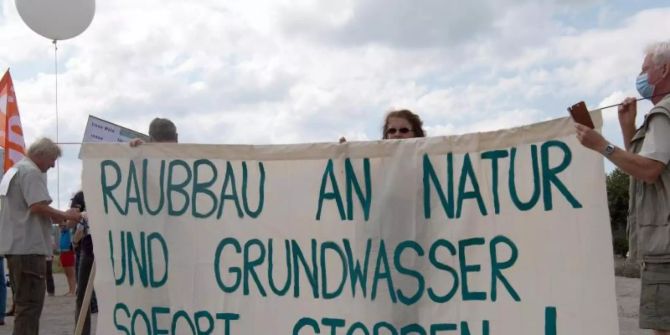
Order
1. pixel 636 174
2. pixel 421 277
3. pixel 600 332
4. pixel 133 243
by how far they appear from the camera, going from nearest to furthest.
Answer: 1. pixel 636 174
2. pixel 600 332
3. pixel 421 277
4. pixel 133 243

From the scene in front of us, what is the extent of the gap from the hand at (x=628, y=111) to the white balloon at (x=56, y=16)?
525 centimetres

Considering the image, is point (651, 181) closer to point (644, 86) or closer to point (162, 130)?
point (644, 86)

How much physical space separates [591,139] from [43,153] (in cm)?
402

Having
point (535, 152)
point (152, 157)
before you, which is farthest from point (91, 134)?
point (535, 152)

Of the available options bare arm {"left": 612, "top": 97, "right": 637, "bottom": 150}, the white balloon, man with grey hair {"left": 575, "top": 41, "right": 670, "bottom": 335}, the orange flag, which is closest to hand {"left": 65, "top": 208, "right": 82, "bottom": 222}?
the white balloon

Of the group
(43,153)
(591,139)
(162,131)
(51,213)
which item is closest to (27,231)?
(51,213)

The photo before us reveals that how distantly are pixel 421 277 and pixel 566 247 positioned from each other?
2.27ft

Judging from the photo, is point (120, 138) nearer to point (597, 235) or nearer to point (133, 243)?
point (133, 243)

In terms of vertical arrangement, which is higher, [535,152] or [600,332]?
[535,152]

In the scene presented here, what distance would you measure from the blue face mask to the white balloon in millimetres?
5293

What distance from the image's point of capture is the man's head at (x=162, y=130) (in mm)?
4883

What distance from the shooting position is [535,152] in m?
3.50

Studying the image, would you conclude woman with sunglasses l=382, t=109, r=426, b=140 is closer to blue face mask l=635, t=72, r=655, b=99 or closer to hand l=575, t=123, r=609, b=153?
hand l=575, t=123, r=609, b=153

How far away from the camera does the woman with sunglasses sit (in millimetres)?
4203
